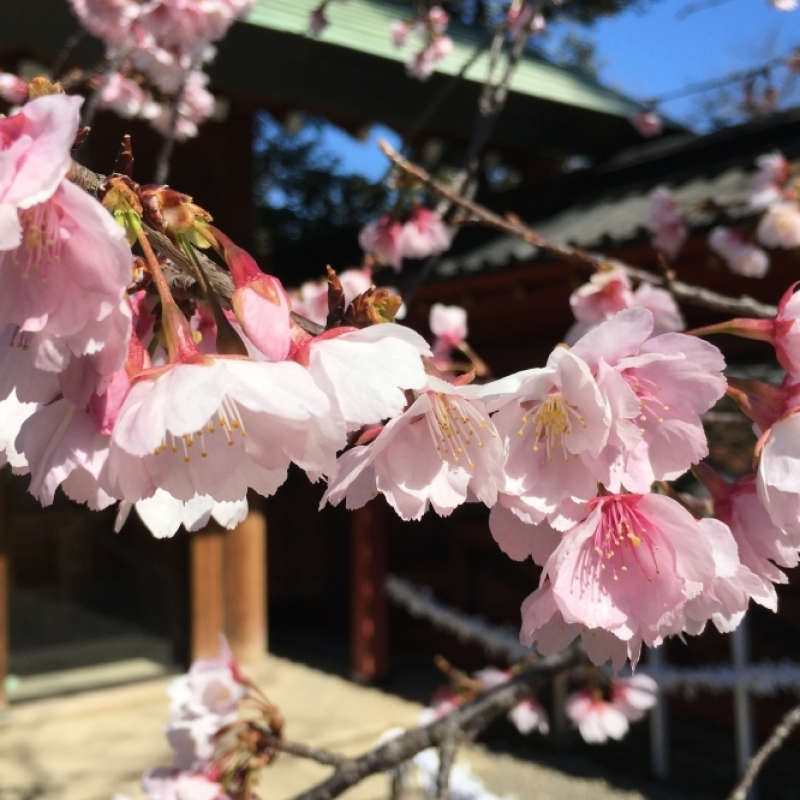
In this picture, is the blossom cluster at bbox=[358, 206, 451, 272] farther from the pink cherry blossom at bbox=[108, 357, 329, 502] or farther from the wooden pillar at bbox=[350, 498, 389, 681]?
the wooden pillar at bbox=[350, 498, 389, 681]

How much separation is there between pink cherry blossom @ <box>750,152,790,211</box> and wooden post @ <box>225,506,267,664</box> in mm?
3421

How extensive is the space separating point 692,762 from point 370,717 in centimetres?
172

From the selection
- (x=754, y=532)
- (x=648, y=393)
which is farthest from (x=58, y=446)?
(x=754, y=532)

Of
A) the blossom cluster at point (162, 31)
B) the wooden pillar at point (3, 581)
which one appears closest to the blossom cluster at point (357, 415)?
the blossom cluster at point (162, 31)

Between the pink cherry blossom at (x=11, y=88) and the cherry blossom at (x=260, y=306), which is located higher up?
the pink cherry blossom at (x=11, y=88)

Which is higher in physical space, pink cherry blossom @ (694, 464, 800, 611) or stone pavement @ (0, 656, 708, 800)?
pink cherry blossom @ (694, 464, 800, 611)

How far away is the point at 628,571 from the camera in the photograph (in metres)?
0.60

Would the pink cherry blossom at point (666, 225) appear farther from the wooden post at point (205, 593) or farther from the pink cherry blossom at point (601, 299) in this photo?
the wooden post at point (205, 593)

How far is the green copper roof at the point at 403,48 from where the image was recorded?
3969mm

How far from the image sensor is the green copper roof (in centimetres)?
397

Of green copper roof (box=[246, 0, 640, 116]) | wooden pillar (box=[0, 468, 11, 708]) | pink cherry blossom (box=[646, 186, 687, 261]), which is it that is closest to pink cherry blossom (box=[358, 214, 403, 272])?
pink cherry blossom (box=[646, 186, 687, 261])

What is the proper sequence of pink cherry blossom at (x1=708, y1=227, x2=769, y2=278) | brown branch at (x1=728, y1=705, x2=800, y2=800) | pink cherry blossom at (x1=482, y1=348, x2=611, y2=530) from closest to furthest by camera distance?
pink cherry blossom at (x1=482, y1=348, x2=611, y2=530), brown branch at (x1=728, y1=705, x2=800, y2=800), pink cherry blossom at (x1=708, y1=227, x2=769, y2=278)

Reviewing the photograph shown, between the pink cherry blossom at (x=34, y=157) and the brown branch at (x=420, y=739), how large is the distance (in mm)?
891

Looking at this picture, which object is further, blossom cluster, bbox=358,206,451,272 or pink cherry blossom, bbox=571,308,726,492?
blossom cluster, bbox=358,206,451,272
